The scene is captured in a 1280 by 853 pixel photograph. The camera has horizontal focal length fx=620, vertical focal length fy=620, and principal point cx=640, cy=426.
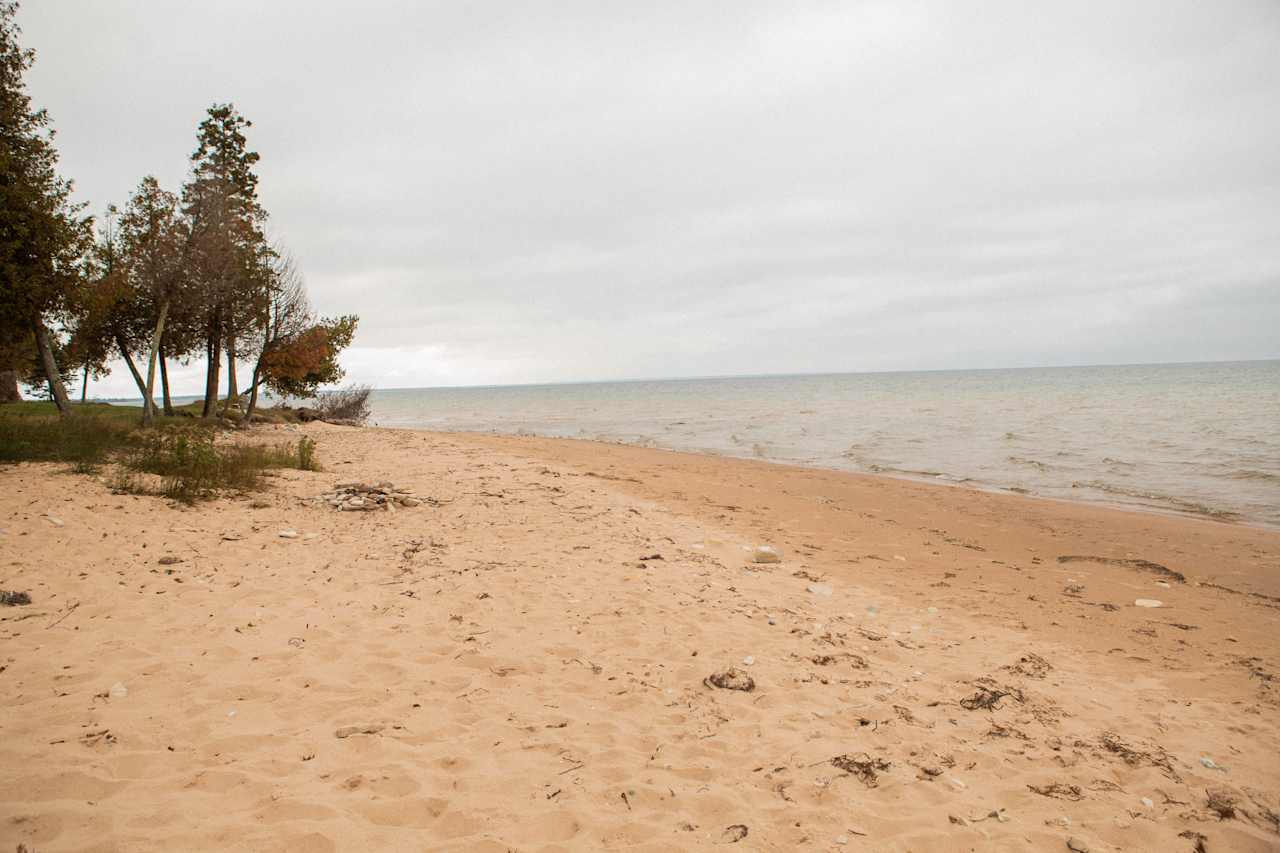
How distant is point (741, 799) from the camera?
133 inches

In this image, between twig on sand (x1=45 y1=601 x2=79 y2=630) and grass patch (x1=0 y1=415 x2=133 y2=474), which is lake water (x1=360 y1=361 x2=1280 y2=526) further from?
grass patch (x1=0 y1=415 x2=133 y2=474)

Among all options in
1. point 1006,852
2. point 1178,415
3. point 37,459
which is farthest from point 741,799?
point 1178,415

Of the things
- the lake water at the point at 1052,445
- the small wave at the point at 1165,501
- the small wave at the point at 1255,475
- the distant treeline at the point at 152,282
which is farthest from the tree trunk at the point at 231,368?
the small wave at the point at 1255,475

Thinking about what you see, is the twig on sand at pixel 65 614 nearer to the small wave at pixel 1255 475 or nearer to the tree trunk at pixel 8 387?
the small wave at pixel 1255 475

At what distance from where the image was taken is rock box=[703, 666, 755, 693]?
466 centimetres

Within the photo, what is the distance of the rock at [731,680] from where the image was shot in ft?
15.3

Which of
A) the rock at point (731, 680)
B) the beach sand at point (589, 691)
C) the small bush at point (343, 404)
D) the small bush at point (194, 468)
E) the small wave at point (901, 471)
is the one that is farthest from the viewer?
the small bush at point (343, 404)

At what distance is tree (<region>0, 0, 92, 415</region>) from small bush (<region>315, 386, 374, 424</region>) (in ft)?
64.9

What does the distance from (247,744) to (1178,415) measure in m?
44.4

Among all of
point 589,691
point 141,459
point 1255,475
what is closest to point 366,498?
point 141,459

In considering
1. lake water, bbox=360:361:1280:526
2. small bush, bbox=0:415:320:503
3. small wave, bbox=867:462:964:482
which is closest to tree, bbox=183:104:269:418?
small bush, bbox=0:415:320:503

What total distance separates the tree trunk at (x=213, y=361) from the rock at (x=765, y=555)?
22189 millimetres

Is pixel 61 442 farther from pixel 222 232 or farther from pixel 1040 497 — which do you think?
pixel 1040 497

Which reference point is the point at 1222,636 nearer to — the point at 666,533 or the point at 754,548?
the point at 754,548
